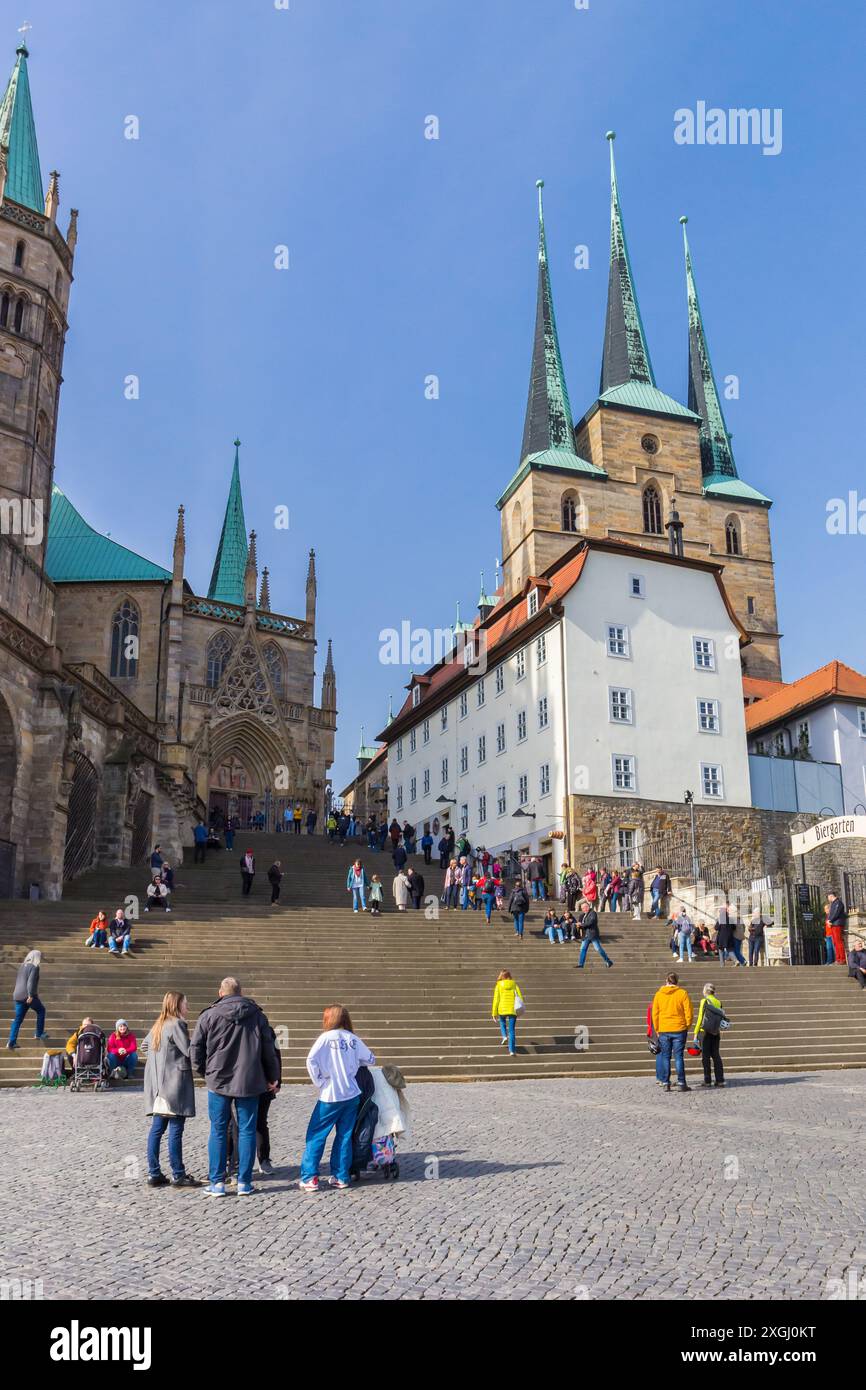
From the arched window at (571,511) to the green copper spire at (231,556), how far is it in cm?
1777

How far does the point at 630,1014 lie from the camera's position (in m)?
21.6

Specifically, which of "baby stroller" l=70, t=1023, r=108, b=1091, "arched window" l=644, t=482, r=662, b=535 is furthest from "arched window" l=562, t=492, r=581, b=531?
"baby stroller" l=70, t=1023, r=108, b=1091

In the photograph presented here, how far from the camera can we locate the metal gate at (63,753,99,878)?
3225 centimetres

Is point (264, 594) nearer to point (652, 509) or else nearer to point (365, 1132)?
point (652, 509)

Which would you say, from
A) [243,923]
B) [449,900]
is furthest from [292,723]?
[243,923]

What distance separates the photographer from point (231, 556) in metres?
65.0

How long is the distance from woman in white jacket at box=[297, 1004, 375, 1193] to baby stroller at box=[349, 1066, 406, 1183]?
33cm

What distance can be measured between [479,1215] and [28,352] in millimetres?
46605

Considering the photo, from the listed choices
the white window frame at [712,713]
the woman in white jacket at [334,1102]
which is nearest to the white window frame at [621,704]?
the white window frame at [712,713]

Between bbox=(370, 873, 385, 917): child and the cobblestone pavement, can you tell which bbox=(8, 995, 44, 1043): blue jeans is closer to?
the cobblestone pavement

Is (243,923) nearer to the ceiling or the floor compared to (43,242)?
nearer to the floor

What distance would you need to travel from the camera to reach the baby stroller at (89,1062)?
1580cm
